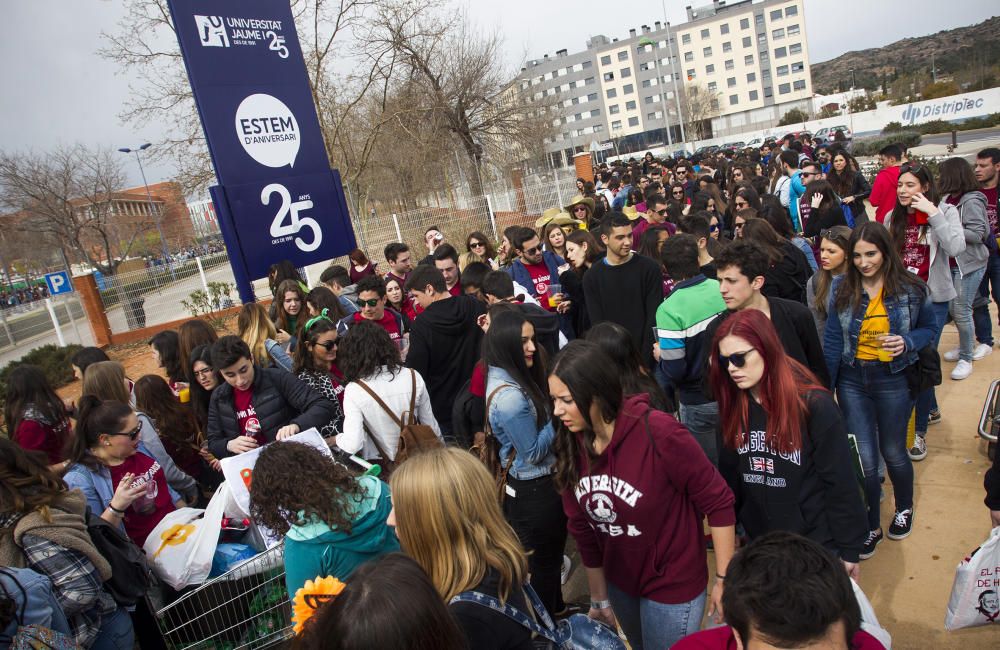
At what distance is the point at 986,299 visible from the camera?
5.41 meters

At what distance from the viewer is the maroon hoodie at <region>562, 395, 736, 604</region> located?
2.07 m

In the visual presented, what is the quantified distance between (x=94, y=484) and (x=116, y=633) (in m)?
0.82

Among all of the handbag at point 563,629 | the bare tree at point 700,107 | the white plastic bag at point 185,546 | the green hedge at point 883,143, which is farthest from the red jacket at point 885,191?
the bare tree at point 700,107

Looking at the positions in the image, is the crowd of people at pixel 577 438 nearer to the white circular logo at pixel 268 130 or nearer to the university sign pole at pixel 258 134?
the university sign pole at pixel 258 134

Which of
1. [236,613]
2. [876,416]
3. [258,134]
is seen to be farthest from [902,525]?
[258,134]

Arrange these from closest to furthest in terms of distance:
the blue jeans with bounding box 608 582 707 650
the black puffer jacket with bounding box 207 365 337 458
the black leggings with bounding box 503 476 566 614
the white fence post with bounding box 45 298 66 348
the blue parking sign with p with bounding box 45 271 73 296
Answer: the blue jeans with bounding box 608 582 707 650 → the black leggings with bounding box 503 476 566 614 → the black puffer jacket with bounding box 207 365 337 458 → the blue parking sign with p with bounding box 45 271 73 296 → the white fence post with bounding box 45 298 66 348

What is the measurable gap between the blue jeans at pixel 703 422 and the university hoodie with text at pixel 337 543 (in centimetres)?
198

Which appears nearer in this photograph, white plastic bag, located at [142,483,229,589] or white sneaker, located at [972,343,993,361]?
white plastic bag, located at [142,483,229,589]

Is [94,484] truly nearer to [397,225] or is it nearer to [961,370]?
[961,370]

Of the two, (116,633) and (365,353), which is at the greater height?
(365,353)

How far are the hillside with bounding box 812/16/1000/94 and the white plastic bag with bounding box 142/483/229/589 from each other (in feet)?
185

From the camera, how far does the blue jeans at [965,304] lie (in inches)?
197

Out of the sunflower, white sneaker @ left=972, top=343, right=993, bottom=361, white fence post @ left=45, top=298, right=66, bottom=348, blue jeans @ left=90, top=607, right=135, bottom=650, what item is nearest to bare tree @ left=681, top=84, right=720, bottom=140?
white fence post @ left=45, top=298, right=66, bottom=348

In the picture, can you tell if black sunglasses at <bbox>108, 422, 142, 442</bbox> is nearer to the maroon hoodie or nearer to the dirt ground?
the maroon hoodie
